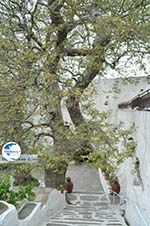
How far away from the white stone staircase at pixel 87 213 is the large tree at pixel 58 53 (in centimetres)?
162

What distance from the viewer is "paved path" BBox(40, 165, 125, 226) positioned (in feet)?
29.8

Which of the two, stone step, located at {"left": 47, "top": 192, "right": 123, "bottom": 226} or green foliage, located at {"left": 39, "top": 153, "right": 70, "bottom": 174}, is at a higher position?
green foliage, located at {"left": 39, "top": 153, "right": 70, "bottom": 174}

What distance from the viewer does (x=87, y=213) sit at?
10547 millimetres

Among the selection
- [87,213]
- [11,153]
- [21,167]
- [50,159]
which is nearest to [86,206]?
[87,213]

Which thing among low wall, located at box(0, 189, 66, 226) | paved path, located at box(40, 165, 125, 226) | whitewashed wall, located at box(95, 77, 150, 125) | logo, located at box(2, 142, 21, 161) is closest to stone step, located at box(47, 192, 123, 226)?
paved path, located at box(40, 165, 125, 226)

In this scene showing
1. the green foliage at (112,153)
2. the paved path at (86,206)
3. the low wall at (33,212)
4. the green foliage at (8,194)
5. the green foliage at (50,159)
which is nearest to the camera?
the low wall at (33,212)

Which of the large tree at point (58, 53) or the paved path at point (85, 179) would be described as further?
the paved path at point (85, 179)

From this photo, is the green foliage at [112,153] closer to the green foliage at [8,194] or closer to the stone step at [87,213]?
the stone step at [87,213]

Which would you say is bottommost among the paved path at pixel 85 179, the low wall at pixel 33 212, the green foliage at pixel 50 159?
the paved path at pixel 85 179

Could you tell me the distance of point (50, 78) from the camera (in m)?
7.98

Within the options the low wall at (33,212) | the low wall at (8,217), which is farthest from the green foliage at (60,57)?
the low wall at (8,217)

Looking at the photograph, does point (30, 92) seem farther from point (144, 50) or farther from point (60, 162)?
point (144, 50)

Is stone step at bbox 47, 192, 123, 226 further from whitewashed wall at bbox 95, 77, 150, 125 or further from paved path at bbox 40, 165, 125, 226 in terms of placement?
whitewashed wall at bbox 95, 77, 150, 125

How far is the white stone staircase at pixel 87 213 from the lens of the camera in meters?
8.93
